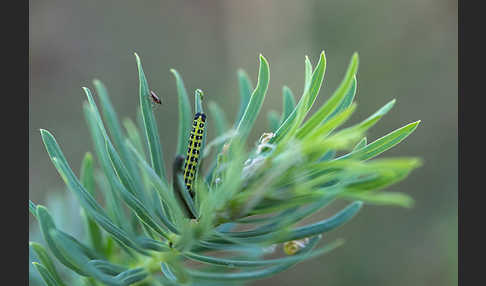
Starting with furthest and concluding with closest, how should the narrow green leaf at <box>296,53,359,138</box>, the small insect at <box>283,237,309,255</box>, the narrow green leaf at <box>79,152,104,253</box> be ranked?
the narrow green leaf at <box>79,152,104,253</box>
the small insect at <box>283,237,309,255</box>
the narrow green leaf at <box>296,53,359,138</box>

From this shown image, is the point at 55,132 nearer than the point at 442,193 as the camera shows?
Yes

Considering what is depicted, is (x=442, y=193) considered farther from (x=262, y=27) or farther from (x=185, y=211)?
(x=185, y=211)

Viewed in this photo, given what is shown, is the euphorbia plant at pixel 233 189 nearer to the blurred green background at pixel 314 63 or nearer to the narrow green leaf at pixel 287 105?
the narrow green leaf at pixel 287 105

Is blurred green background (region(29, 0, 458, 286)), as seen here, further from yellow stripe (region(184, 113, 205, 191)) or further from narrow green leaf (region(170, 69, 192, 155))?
yellow stripe (region(184, 113, 205, 191))

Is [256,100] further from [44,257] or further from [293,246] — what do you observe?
[44,257]

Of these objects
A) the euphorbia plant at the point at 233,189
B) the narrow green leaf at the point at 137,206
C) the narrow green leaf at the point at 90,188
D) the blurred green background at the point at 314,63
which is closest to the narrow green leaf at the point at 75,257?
the euphorbia plant at the point at 233,189

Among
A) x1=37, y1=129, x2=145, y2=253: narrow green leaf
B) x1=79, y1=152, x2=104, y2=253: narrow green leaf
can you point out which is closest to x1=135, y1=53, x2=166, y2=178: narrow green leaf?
x1=37, y1=129, x2=145, y2=253: narrow green leaf

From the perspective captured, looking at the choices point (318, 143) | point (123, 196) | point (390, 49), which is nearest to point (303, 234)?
A: point (318, 143)
